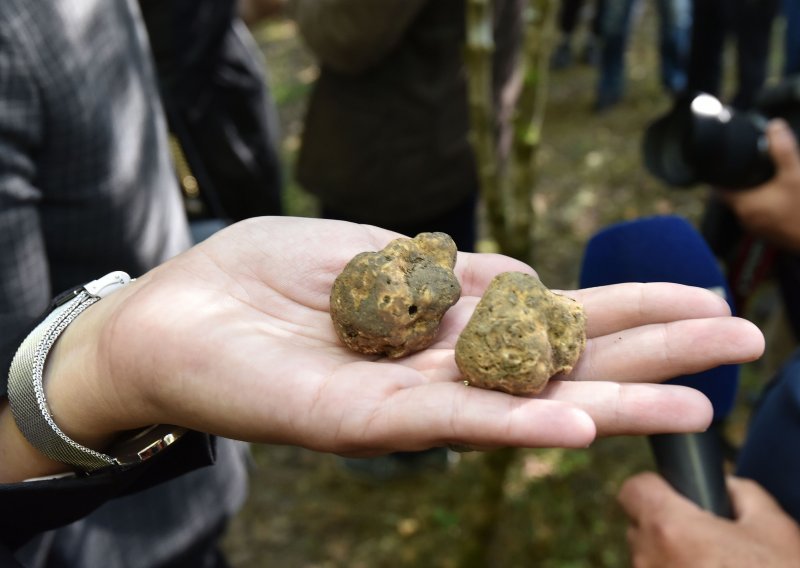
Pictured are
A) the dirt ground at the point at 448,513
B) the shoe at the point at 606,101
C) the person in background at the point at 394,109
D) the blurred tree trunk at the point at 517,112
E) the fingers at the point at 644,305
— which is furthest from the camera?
the shoe at the point at 606,101

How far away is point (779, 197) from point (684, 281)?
0.84m

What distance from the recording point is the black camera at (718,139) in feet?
7.23

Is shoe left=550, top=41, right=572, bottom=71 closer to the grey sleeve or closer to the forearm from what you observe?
the grey sleeve

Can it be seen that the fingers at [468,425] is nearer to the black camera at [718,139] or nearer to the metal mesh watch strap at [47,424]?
the metal mesh watch strap at [47,424]

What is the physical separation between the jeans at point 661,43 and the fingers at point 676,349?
4.84m

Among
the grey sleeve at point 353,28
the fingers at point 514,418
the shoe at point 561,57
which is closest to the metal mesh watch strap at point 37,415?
the fingers at point 514,418

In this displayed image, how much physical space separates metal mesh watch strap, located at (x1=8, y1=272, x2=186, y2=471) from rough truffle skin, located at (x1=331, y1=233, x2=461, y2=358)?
0.43 m

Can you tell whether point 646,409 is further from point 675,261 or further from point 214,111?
point 214,111

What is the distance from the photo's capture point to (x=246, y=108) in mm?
3205

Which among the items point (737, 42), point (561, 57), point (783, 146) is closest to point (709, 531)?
point (783, 146)

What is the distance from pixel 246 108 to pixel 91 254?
66.4 inches

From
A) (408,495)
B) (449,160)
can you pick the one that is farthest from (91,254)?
(408,495)

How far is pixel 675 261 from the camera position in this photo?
1.63 meters

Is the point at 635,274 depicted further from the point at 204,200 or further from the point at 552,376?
the point at 204,200
